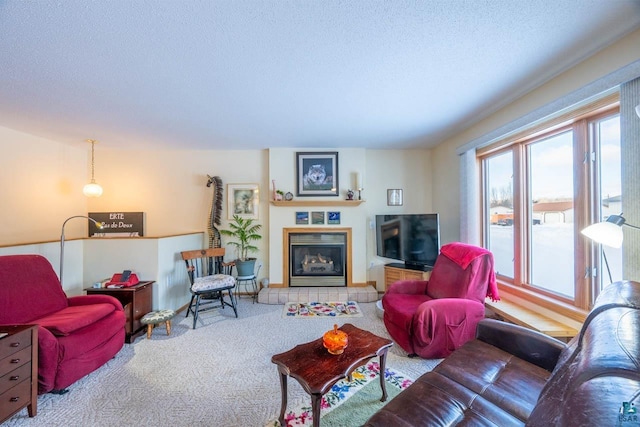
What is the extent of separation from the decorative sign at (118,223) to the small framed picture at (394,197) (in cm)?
430

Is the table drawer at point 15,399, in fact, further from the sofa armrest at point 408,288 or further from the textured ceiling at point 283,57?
the sofa armrest at point 408,288

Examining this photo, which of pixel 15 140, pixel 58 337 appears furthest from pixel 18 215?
pixel 58 337

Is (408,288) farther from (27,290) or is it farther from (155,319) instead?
(27,290)

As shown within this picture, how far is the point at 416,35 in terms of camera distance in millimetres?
1502

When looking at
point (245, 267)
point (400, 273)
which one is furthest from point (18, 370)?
point (400, 273)

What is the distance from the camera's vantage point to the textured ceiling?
1.32 metres

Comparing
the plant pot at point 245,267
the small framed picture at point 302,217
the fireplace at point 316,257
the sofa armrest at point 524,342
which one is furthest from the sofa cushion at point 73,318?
the sofa armrest at point 524,342

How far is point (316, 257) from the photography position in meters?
4.22

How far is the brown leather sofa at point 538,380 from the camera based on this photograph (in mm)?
600

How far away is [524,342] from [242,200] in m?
3.92

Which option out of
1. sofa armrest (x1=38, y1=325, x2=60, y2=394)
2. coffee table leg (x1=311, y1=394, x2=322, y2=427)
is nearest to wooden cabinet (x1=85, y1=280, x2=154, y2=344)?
sofa armrest (x1=38, y1=325, x2=60, y2=394)

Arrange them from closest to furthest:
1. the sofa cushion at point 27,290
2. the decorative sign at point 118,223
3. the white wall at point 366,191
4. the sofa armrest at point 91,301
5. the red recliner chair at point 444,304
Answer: the sofa cushion at point 27,290 < the red recliner chair at point 444,304 < the sofa armrest at point 91,301 < the decorative sign at point 118,223 < the white wall at point 366,191

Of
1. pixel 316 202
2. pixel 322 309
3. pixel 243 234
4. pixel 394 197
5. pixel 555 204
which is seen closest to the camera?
pixel 555 204

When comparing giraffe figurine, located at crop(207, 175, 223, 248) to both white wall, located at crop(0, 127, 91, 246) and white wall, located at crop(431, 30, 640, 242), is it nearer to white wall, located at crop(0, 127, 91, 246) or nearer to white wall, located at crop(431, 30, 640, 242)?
white wall, located at crop(0, 127, 91, 246)
